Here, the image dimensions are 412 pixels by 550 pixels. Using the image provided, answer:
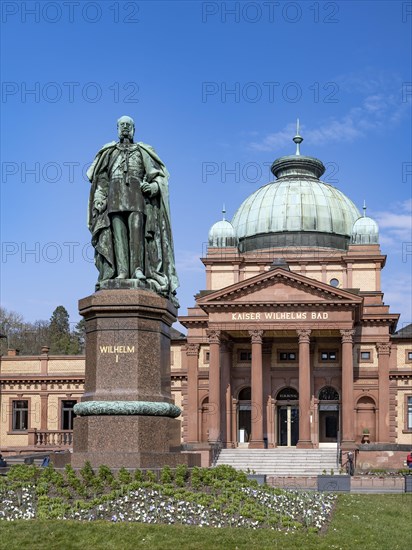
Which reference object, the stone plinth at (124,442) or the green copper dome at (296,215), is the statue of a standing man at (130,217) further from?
the green copper dome at (296,215)

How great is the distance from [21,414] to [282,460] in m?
29.0

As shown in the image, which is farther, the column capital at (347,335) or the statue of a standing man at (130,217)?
the column capital at (347,335)

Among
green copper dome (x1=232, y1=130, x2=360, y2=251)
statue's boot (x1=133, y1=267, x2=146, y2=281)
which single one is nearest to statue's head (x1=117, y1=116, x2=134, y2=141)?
statue's boot (x1=133, y1=267, x2=146, y2=281)

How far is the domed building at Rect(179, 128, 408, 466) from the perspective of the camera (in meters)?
67.8

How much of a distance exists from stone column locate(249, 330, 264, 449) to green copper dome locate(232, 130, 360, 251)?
53.9 ft

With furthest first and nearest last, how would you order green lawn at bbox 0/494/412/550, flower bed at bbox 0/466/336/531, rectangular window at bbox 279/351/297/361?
rectangular window at bbox 279/351/297/361 < flower bed at bbox 0/466/336/531 < green lawn at bbox 0/494/412/550

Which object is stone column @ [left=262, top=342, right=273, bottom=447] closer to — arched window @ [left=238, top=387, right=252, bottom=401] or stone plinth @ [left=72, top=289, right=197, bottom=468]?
arched window @ [left=238, top=387, right=252, bottom=401]

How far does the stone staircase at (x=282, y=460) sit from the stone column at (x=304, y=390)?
1.13 meters

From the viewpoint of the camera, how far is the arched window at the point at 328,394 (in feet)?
243

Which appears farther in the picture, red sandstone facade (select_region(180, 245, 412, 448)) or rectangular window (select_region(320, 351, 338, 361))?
rectangular window (select_region(320, 351, 338, 361))

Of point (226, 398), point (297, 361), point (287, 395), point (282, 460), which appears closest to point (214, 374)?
point (226, 398)

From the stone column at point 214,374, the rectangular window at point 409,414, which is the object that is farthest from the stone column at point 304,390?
the rectangular window at point 409,414

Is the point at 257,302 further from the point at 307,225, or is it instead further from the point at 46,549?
the point at 46,549

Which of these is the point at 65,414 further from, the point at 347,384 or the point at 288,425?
the point at 347,384
